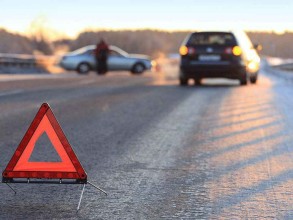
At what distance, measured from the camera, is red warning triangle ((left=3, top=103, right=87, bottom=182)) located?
16.4 feet

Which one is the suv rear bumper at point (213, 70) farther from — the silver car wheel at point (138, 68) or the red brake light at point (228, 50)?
the silver car wheel at point (138, 68)

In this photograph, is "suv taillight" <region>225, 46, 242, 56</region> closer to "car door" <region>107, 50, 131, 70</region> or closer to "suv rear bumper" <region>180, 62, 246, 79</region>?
"suv rear bumper" <region>180, 62, 246, 79</region>

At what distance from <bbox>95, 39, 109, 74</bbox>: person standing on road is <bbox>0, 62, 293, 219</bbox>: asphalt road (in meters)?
17.6

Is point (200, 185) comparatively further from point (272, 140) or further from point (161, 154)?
point (272, 140)

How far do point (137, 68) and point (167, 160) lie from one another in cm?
2707

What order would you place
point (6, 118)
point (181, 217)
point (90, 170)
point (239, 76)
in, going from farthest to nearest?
point (239, 76) < point (6, 118) < point (90, 170) < point (181, 217)

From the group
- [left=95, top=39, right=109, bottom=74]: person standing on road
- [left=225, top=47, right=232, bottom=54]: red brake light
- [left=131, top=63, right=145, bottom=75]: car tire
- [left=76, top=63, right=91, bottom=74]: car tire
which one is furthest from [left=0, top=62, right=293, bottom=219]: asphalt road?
[left=131, top=63, right=145, bottom=75]: car tire

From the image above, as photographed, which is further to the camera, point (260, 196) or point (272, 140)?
point (272, 140)

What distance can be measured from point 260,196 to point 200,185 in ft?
1.96

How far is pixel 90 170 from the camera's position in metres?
6.41

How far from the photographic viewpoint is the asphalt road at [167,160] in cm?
491

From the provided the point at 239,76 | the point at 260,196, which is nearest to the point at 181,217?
the point at 260,196

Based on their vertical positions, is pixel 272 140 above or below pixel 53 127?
below

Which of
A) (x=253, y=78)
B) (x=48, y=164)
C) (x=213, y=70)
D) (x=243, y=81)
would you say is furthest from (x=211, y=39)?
(x=48, y=164)
